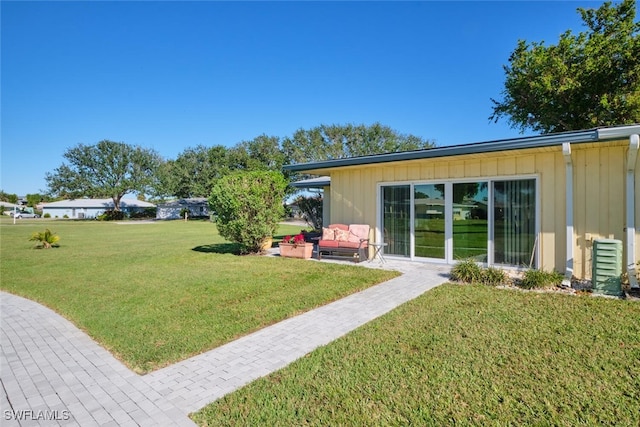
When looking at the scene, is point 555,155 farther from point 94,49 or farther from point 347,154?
point 347,154

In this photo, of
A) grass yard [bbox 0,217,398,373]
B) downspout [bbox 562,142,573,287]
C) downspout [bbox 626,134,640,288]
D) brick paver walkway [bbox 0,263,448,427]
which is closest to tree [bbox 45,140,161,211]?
grass yard [bbox 0,217,398,373]

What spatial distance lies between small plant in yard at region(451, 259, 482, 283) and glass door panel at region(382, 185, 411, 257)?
2.31 m

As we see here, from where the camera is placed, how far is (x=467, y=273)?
21.8 feet

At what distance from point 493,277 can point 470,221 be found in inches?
74.9

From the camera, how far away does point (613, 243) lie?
5.63m

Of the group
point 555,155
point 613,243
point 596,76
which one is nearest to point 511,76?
point 596,76

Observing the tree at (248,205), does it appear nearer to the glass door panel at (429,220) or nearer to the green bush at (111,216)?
the glass door panel at (429,220)

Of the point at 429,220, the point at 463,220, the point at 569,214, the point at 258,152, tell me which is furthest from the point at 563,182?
the point at 258,152

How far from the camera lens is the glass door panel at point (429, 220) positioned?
27.7 feet

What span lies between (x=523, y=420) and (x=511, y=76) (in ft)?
73.7

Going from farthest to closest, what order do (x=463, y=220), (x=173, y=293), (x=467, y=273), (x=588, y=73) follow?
(x=588, y=73)
(x=463, y=220)
(x=467, y=273)
(x=173, y=293)

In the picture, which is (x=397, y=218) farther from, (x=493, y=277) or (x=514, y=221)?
(x=493, y=277)

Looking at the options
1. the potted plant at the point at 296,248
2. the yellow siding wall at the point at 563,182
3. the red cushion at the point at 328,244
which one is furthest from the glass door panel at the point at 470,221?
the potted plant at the point at 296,248

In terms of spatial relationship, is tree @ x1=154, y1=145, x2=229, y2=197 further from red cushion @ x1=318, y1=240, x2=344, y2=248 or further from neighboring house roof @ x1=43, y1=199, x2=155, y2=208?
red cushion @ x1=318, y1=240, x2=344, y2=248
